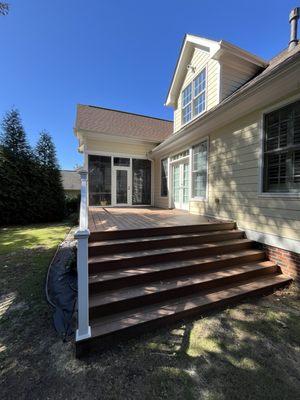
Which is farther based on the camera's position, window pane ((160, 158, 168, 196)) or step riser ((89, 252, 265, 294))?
window pane ((160, 158, 168, 196))

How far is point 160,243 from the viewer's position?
13.0 ft

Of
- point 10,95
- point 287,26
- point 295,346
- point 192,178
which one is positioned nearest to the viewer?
point 295,346

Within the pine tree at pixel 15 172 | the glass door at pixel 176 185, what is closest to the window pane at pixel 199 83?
the glass door at pixel 176 185

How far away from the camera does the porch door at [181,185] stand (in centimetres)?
794

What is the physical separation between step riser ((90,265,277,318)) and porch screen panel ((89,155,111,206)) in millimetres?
7495

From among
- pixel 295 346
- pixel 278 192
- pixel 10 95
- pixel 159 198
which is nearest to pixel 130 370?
pixel 295 346

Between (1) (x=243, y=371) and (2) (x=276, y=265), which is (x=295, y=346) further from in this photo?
(2) (x=276, y=265)

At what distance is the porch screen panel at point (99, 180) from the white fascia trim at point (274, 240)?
690 centimetres

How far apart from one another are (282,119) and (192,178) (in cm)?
354

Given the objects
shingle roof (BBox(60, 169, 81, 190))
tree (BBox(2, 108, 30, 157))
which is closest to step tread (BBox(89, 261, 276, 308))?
tree (BBox(2, 108, 30, 157))

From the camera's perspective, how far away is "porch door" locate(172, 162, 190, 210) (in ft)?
26.0

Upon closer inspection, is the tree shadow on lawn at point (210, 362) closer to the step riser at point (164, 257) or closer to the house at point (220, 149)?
the step riser at point (164, 257)

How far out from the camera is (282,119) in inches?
156

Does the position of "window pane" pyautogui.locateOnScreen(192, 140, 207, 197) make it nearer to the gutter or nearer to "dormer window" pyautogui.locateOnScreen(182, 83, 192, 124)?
the gutter
